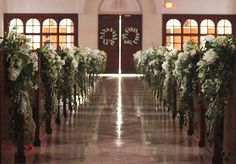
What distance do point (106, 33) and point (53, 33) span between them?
114 inches

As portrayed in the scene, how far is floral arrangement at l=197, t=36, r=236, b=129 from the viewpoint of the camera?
586 cm

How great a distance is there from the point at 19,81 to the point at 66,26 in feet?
86.3

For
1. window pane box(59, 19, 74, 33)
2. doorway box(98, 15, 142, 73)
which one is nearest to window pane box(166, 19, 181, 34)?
doorway box(98, 15, 142, 73)

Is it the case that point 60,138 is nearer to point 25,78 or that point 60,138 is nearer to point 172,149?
point 172,149

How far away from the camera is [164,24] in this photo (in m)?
31.8

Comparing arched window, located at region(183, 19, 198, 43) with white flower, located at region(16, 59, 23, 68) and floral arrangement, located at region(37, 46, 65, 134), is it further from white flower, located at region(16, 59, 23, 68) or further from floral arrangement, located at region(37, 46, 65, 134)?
white flower, located at region(16, 59, 23, 68)

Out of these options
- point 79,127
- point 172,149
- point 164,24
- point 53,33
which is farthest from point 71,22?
point 172,149

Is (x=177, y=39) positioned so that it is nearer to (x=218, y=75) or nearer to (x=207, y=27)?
(x=207, y=27)

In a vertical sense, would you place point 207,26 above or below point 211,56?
above

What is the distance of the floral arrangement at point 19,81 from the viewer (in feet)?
18.6

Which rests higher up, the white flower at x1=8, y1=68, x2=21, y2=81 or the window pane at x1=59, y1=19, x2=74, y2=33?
the window pane at x1=59, y1=19, x2=74, y2=33

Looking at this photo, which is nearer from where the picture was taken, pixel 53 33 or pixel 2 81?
pixel 2 81

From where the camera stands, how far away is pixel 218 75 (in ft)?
19.3

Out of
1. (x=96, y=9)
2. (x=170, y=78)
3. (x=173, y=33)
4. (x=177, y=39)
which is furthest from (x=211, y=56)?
(x=96, y=9)
